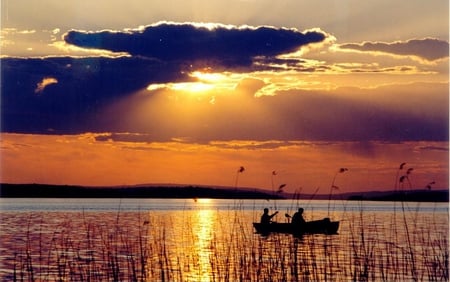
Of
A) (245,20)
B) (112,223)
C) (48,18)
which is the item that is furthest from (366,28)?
(112,223)

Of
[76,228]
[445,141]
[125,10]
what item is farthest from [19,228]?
[445,141]

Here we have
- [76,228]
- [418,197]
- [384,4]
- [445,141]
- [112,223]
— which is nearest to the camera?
[418,197]

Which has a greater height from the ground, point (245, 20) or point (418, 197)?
point (245, 20)

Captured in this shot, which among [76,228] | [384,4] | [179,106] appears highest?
[384,4]

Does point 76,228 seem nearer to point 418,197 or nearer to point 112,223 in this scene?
point 112,223

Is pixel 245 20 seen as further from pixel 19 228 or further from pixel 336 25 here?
pixel 19 228

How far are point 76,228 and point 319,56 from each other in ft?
54.9

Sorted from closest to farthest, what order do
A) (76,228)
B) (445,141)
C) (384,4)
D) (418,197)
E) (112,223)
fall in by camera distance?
1. (418,197)
2. (445,141)
3. (384,4)
4. (76,228)
5. (112,223)

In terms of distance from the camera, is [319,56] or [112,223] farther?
[112,223]

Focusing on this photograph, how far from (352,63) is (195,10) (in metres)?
3.22

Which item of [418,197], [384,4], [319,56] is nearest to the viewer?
[418,197]

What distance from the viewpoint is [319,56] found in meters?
10.9

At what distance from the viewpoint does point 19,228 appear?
26.0m

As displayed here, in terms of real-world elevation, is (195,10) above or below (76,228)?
above
